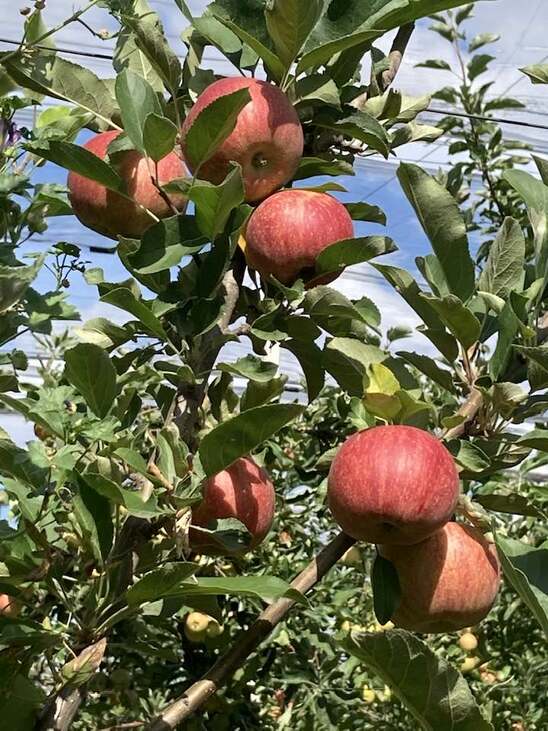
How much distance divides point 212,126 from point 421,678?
0.43 metres

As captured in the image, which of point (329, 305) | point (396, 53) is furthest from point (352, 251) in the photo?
point (396, 53)

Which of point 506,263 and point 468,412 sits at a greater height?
point 506,263

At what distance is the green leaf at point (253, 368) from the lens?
76 cm

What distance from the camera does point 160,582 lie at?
2.16 ft

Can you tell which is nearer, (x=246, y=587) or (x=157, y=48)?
(x=246, y=587)

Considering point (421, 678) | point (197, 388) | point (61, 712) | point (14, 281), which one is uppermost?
point (14, 281)

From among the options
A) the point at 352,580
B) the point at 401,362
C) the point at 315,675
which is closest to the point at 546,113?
the point at 352,580

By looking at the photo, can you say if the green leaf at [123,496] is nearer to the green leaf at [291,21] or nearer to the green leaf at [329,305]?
the green leaf at [329,305]

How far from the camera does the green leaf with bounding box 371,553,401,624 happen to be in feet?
2.66

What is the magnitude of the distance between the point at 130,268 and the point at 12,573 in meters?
0.26

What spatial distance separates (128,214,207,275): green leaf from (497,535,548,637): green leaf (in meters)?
0.33

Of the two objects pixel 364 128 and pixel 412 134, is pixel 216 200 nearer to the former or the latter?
pixel 364 128

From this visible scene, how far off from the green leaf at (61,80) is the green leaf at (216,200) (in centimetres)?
21

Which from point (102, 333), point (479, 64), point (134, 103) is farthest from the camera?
point (479, 64)
